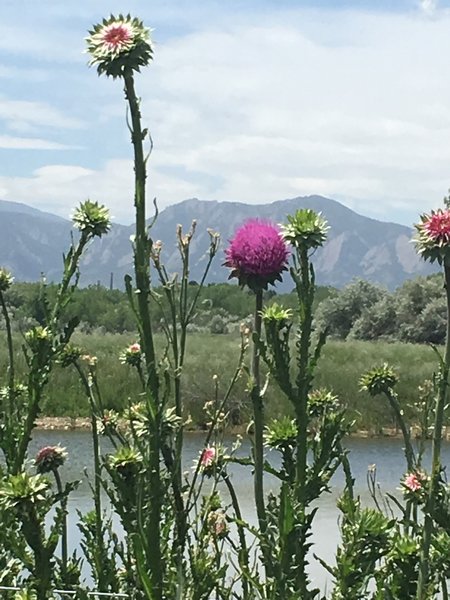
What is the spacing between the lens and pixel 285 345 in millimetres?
2549

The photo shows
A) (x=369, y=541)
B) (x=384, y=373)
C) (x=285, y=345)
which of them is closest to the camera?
(x=285, y=345)

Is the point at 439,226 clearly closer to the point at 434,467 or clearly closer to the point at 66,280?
the point at 434,467

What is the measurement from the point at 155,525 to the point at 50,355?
32.2 inches

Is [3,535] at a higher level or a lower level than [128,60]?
lower

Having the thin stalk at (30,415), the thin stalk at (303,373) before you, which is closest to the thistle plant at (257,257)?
the thin stalk at (303,373)

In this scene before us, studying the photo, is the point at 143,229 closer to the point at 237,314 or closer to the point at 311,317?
the point at 311,317

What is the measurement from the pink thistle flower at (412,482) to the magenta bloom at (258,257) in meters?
0.87

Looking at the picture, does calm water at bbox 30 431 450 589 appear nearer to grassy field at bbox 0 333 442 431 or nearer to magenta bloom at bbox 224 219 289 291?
grassy field at bbox 0 333 442 431

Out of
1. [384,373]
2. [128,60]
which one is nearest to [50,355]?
[128,60]

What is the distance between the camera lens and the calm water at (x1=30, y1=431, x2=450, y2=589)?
7887mm

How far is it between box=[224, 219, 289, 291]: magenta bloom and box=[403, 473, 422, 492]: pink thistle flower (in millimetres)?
869

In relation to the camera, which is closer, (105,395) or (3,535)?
(3,535)

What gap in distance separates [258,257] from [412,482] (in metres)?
0.98

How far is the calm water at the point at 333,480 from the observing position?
789 cm
